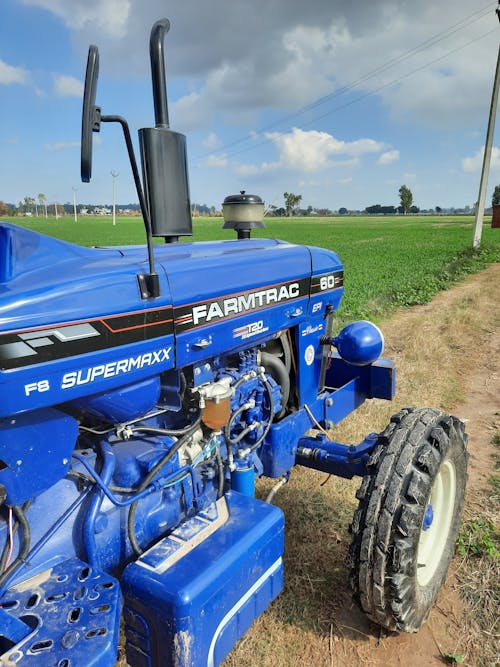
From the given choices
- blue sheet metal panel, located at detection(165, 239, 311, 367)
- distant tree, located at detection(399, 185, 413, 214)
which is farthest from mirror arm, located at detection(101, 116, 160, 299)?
distant tree, located at detection(399, 185, 413, 214)

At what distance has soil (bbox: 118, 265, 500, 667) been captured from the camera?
231 centimetres

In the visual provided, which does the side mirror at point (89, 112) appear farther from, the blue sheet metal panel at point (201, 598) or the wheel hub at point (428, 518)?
the wheel hub at point (428, 518)

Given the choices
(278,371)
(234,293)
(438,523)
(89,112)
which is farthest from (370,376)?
(89,112)

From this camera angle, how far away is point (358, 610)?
8.34ft

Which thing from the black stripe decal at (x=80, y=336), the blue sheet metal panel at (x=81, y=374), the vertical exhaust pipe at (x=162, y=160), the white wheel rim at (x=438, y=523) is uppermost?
the vertical exhaust pipe at (x=162, y=160)

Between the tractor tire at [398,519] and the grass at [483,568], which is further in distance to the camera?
the grass at [483,568]

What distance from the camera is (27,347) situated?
139cm

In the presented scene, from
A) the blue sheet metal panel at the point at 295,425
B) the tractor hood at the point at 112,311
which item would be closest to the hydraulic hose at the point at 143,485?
the tractor hood at the point at 112,311

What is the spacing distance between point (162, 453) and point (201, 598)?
0.56m

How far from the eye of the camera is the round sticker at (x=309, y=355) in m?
3.10

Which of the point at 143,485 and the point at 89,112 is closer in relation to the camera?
the point at 89,112

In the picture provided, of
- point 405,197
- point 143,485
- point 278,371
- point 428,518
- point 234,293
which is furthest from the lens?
point 405,197

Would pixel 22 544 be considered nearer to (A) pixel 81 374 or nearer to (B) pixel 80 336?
(A) pixel 81 374

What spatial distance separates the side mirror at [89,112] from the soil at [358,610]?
6.78ft
